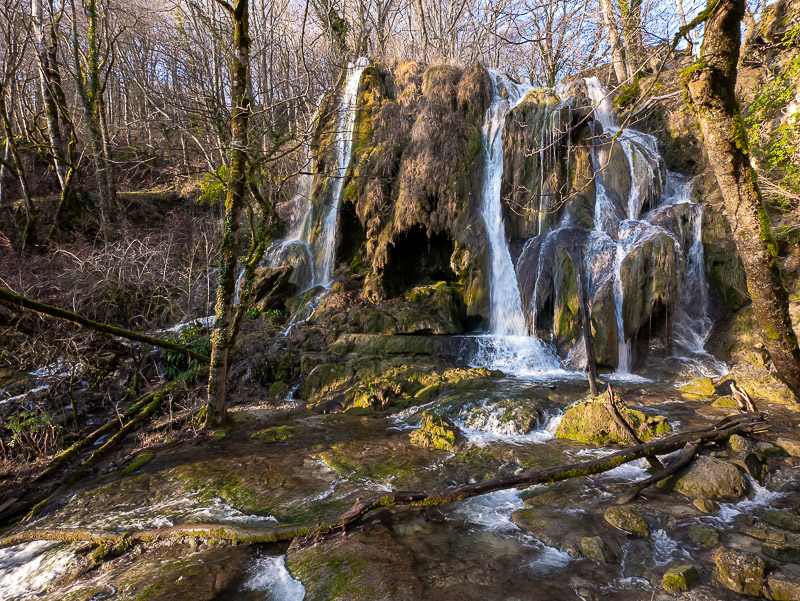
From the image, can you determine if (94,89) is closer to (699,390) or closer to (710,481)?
(710,481)

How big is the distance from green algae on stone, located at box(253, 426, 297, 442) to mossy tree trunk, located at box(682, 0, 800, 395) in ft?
20.4

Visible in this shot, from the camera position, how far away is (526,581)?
115 inches

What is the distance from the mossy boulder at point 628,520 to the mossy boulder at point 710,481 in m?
0.79

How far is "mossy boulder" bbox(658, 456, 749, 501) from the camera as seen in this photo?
3.80 m

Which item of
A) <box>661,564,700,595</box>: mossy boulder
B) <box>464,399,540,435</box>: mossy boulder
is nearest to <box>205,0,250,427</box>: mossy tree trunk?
<box>464,399,540,435</box>: mossy boulder

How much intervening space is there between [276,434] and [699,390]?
780cm

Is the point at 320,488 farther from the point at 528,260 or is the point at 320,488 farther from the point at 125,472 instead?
the point at 528,260

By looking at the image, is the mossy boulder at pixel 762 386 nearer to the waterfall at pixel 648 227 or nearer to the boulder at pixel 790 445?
the waterfall at pixel 648 227

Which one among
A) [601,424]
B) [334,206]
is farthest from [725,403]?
[334,206]

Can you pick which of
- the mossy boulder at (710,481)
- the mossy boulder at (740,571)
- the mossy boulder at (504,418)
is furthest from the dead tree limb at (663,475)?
the mossy boulder at (504,418)

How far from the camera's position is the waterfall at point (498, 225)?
1134 centimetres

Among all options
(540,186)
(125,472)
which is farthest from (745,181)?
(540,186)

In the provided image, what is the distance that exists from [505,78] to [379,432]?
49.5 ft

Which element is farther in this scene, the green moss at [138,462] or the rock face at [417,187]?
the rock face at [417,187]
